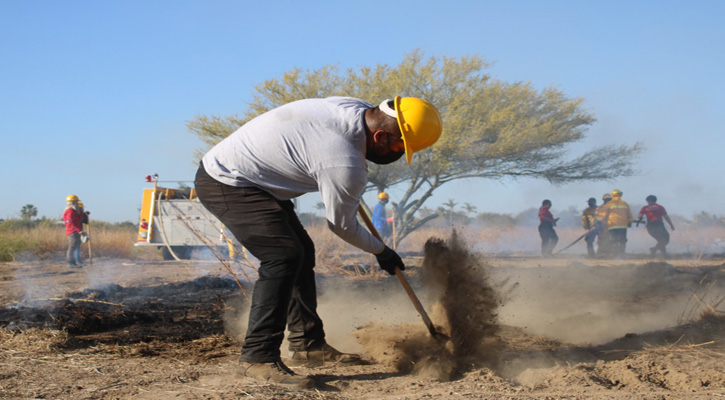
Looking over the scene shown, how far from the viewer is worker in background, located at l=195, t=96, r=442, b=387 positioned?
2664 millimetres

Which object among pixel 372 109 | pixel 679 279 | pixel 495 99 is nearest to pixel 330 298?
pixel 372 109

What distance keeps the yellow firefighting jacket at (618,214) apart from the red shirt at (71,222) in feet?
41.2

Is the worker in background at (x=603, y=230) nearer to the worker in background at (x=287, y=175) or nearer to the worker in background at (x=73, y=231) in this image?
the worker in background at (x=73, y=231)

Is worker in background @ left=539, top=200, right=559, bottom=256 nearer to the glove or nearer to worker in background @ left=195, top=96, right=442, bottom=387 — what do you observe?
the glove

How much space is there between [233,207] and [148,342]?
1.54 metres

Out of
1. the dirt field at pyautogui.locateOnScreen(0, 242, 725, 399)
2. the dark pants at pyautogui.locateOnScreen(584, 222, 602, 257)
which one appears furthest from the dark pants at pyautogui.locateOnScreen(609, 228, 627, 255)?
the dirt field at pyautogui.locateOnScreen(0, 242, 725, 399)

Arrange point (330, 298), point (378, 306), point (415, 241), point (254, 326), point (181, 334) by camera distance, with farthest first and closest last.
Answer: point (415, 241) → point (330, 298) → point (378, 306) → point (181, 334) → point (254, 326)

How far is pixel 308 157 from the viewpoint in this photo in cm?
267

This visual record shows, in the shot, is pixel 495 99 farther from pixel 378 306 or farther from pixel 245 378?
pixel 245 378

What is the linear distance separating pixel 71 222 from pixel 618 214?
1280 cm

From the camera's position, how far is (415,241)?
18.3m

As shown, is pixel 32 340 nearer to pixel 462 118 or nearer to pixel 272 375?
pixel 272 375

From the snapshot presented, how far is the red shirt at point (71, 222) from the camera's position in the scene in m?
11.6

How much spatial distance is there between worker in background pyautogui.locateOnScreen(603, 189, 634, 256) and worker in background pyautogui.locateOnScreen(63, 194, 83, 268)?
1244 centimetres
